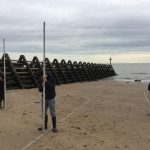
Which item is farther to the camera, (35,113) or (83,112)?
(83,112)

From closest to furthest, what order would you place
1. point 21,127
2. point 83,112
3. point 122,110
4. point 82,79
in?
point 21,127, point 83,112, point 122,110, point 82,79

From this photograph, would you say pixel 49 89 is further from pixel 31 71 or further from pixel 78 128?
pixel 31 71

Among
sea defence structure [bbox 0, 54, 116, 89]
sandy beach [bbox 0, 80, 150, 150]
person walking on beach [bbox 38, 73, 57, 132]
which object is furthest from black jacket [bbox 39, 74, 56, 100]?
sea defence structure [bbox 0, 54, 116, 89]

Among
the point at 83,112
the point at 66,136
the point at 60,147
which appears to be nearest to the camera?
the point at 60,147

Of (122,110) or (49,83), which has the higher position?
(49,83)

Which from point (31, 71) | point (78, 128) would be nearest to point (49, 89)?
point (78, 128)

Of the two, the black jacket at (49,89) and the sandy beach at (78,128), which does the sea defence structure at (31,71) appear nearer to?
the sandy beach at (78,128)

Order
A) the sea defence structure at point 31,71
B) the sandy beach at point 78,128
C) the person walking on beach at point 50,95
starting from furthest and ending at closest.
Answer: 1. the sea defence structure at point 31,71
2. the person walking on beach at point 50,95
3. the sandy beach at point 78,128

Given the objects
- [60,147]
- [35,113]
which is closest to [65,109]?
[35,113]

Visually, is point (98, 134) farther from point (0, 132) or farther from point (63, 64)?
point (63, 64)

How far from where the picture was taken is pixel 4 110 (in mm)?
15000

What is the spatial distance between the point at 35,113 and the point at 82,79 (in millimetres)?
29682

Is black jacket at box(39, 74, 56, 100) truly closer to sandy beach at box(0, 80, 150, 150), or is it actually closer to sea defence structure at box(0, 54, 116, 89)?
sandy beach at box(0, 80, 150, 150)

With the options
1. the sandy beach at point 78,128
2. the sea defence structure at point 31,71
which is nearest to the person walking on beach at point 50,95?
the sandy beach at point 78,128
